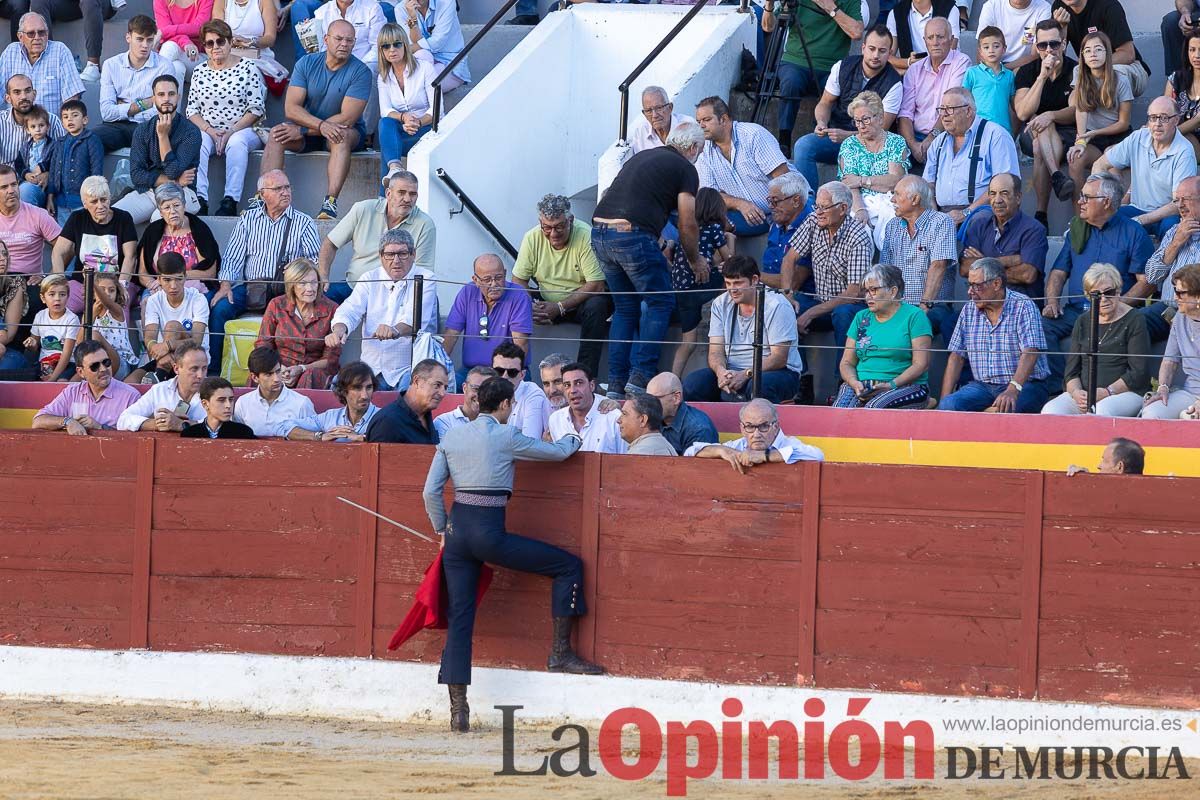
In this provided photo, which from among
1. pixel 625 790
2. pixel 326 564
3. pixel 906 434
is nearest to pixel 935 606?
pixel 906 434

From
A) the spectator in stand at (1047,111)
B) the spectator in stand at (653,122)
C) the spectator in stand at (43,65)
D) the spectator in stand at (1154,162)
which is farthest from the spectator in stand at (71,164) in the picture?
the spectator in stand at (1154,162)

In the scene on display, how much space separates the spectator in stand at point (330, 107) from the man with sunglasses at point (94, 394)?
236 centimetres

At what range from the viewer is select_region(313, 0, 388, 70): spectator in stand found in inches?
509

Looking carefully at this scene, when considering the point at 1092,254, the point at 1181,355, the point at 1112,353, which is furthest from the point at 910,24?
the point at 1181,355

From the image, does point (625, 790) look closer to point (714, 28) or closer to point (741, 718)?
point (741, 718)

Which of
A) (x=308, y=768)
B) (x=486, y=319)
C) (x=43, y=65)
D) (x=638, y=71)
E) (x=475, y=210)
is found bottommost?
(x=308, y=768)

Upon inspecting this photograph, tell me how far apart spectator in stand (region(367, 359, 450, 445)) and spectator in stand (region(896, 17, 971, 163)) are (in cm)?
347

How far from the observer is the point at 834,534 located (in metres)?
8.67

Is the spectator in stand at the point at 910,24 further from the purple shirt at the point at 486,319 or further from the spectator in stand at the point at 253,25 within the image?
the spectator in stand at the point at 253,25

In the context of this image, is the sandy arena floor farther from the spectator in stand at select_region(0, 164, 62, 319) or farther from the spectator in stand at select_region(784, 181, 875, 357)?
the spectator in stand at select_region(0, 164, 62, 319)

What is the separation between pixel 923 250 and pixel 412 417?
8.92 feet

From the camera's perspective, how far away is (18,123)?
12484mm

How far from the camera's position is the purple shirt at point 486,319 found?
404 inches

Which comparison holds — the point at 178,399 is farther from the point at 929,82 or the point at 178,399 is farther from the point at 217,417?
the point at 929,82
